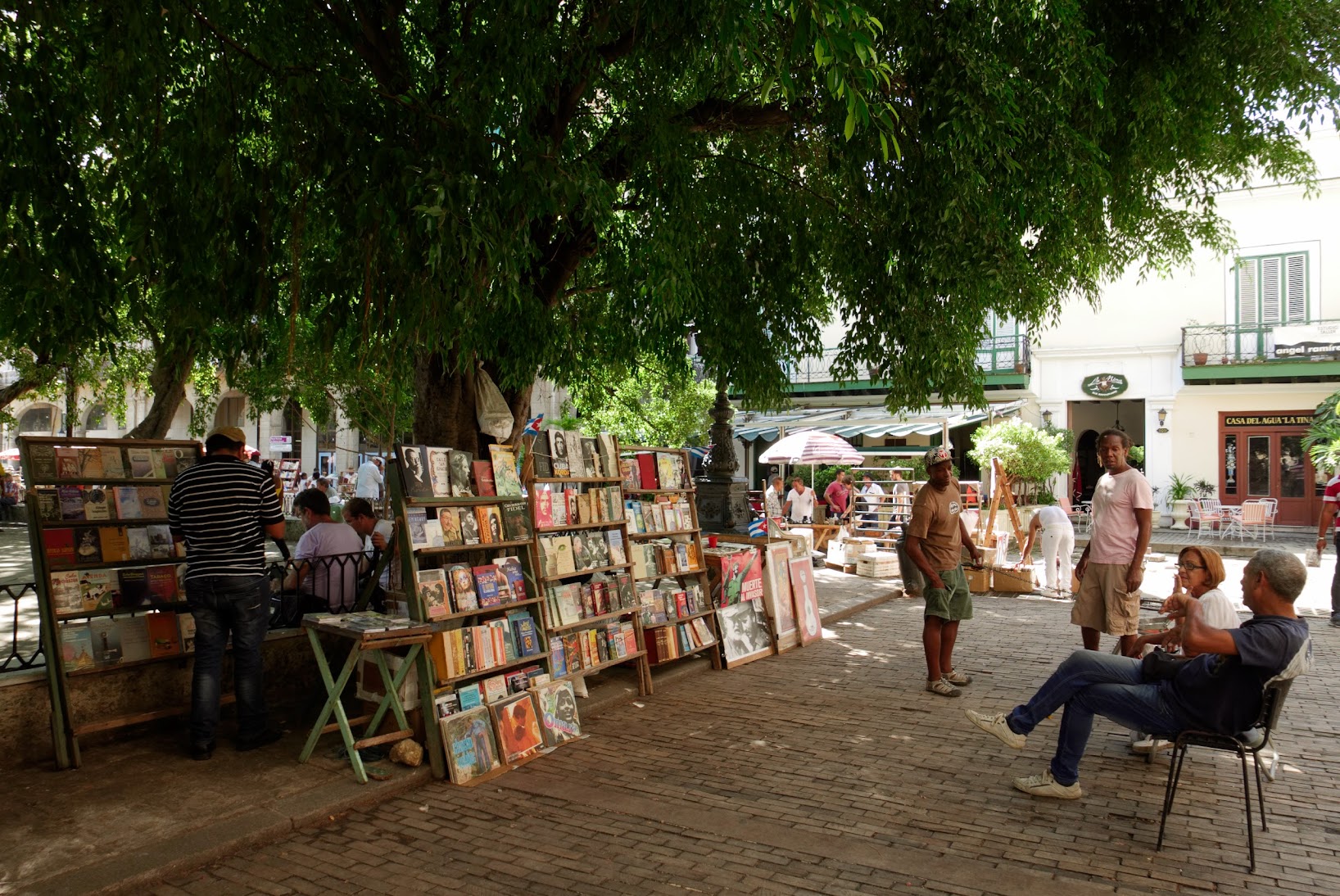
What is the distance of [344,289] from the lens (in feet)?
15.5

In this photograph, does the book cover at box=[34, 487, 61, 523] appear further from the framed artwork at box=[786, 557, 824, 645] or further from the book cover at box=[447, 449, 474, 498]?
the framed artwork at box=[786, 557, 824, 645]

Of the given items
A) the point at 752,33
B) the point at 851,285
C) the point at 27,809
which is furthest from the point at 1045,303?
the point at 27,809

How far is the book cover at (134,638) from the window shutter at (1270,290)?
75.6 feet

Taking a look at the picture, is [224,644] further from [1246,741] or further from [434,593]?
[1246,741]

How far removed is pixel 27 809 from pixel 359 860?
1.72 metres

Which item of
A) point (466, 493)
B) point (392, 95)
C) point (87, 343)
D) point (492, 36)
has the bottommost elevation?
point (466, 493)

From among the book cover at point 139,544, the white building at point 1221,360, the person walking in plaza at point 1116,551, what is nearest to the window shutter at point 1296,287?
the white building at point 1221,360

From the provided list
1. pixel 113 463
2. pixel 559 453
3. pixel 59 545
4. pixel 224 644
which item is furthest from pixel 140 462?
pixel 559 453

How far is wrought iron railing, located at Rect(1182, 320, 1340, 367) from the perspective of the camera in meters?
19.7

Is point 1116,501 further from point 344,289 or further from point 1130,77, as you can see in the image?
point 344,289

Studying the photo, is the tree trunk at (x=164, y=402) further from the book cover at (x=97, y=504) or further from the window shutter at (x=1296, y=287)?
the window shutter at (x=1296, y=287)

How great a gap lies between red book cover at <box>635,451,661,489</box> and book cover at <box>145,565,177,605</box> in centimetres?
333

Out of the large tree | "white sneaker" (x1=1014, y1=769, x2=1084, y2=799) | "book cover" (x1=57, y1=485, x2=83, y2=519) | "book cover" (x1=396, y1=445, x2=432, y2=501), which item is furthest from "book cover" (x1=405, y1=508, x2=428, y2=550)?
"white sneaker" (x1=1014, y1=769, x2=1084, y2=799)

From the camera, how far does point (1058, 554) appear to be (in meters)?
11.1
